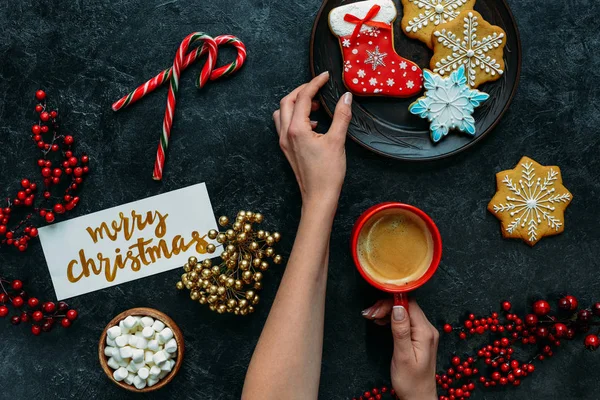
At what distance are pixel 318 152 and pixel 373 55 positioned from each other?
0.37 metres

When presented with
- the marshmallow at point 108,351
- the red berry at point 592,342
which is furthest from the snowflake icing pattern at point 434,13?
the marshmallow at point 108,351

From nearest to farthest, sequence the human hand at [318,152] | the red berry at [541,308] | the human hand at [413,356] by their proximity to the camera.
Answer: the human hand at [318,152]
the human hand at [413,356]
the red berry at [541,308]

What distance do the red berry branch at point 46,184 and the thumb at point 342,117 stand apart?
756 millimetres

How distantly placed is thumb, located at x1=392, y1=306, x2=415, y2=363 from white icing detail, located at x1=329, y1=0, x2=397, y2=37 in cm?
78

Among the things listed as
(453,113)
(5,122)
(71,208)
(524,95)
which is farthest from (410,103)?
(5,122)

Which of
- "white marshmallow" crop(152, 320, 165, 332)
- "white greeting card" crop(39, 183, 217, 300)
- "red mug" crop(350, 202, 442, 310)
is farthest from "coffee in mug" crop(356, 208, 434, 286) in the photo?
"white marshmallow" crop(152, 320, 165, 332)

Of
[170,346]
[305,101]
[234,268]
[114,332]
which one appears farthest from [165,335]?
[305,101]

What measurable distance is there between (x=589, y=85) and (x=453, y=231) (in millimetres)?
603

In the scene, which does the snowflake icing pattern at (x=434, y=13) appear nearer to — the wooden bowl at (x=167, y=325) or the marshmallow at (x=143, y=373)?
the wooden bowl at (x=167, y=325)

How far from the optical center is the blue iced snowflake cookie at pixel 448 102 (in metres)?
1.32

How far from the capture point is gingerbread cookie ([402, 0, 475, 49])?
1.33m

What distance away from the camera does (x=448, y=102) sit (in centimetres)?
132

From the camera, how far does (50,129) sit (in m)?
1.42

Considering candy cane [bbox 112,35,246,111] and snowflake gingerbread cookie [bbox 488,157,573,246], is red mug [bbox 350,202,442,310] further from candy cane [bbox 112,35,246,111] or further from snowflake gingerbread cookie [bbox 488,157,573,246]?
candy cane [bbox 112,35,246,111]
